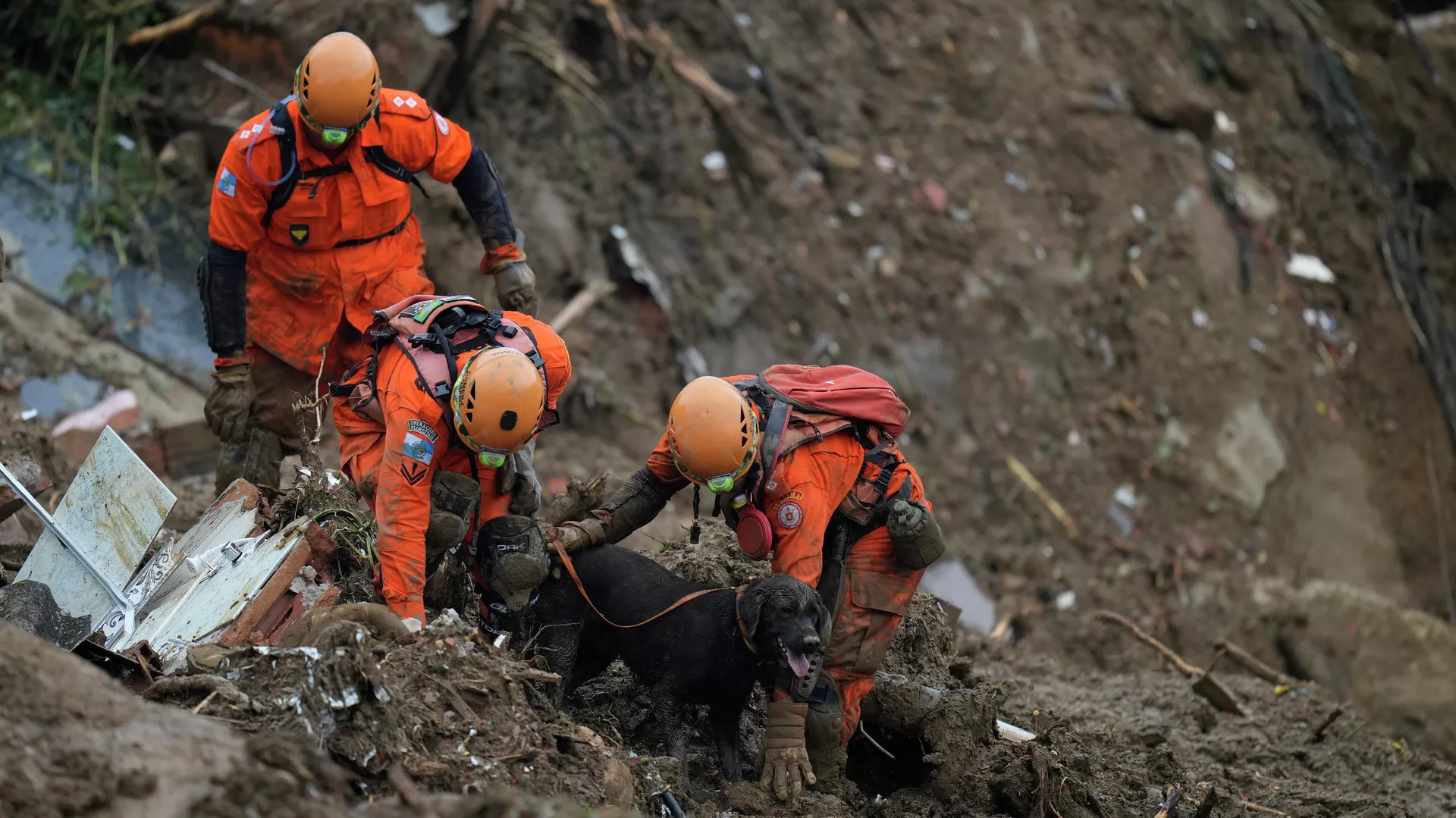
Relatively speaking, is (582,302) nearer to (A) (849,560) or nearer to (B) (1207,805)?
(A) (849,560)

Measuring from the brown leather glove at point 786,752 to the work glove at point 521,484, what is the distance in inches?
45.7

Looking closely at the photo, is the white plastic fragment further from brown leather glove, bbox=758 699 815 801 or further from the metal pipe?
the metal pipe

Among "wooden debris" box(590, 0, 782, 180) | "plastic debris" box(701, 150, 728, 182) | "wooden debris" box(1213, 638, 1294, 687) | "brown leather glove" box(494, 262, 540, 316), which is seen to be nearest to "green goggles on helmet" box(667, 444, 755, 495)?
"brown leather glove" box(494, 262, 540, 316)

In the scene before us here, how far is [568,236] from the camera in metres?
9.43

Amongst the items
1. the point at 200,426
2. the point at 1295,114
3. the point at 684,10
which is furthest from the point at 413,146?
the point at 1295,114

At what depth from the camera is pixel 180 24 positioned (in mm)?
8414

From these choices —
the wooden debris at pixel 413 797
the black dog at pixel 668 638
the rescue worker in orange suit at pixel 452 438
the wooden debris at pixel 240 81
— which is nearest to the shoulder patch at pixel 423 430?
the rescue worker in orange suit at pixel 452 438

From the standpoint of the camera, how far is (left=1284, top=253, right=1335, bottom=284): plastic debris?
13.0 m

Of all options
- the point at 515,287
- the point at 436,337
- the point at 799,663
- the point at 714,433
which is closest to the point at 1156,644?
the point at 799,663

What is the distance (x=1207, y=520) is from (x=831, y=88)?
16.0 ft

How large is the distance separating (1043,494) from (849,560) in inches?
225

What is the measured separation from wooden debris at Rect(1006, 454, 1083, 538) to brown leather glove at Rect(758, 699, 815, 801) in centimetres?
614

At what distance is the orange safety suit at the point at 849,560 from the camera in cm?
483

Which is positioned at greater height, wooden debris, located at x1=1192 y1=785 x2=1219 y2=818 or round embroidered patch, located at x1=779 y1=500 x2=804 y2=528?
round embroidered patch, located at x1=779 y1=500 x2=804 y2=528
